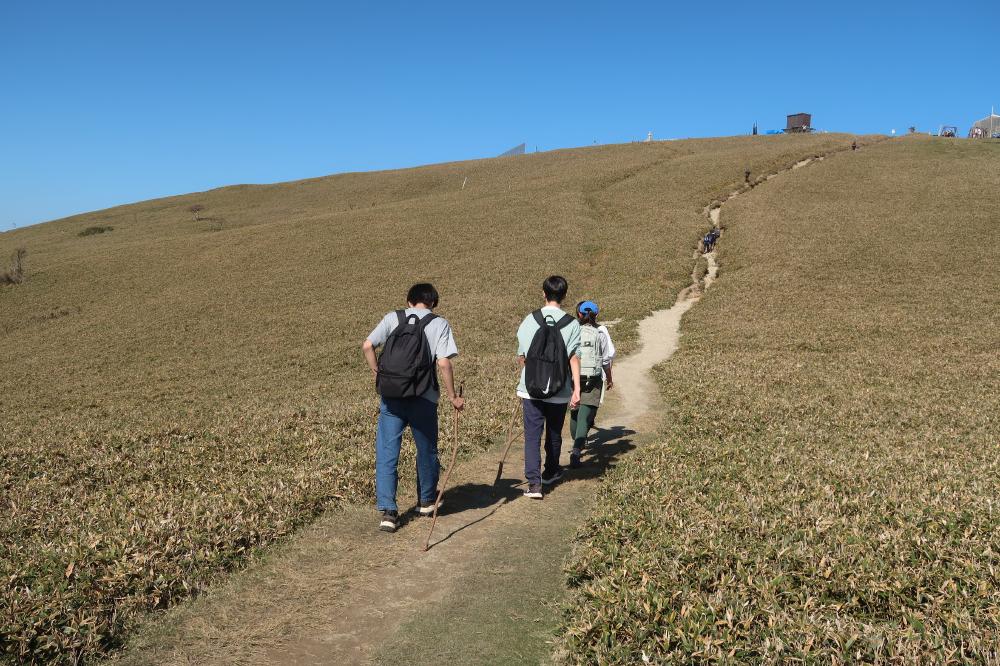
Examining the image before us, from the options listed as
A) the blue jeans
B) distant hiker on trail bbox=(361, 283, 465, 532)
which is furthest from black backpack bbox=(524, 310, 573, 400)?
the blue jeans

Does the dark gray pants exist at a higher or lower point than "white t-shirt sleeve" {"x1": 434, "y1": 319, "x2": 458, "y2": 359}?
lower

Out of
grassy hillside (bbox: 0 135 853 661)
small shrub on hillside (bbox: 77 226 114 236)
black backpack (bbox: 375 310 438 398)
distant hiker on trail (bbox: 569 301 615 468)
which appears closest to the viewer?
grassy hillside (bbox: 0 135 853 661)

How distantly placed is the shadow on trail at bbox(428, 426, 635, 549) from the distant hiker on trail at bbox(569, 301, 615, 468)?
40 cm

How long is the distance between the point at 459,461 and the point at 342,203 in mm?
68431

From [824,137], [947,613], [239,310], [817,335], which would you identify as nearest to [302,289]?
[239,310]

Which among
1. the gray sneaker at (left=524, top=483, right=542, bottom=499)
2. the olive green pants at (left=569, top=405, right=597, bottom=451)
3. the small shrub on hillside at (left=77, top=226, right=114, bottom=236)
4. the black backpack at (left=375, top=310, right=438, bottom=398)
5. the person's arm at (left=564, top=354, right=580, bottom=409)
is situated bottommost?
the gray sneaker at (left=524, top=483, right=542, bottom=499)

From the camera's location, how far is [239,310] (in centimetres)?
3650

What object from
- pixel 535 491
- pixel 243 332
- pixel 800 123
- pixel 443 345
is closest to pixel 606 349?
pixel 535 491

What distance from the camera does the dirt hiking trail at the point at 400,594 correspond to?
18.4 feet

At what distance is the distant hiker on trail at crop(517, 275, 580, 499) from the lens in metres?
8.91

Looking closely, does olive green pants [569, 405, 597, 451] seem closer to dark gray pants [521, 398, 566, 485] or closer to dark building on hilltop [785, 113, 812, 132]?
dark gray pants [521, 398, 566, 485]

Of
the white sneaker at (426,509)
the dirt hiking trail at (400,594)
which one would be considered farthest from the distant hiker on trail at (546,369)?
the white sneaker at (426,509)

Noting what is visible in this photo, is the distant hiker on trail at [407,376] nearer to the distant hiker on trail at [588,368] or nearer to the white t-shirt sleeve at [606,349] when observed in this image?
the distant hiker on trail at [588,368]

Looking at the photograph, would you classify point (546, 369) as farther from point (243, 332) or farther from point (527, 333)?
point (243, 332)
